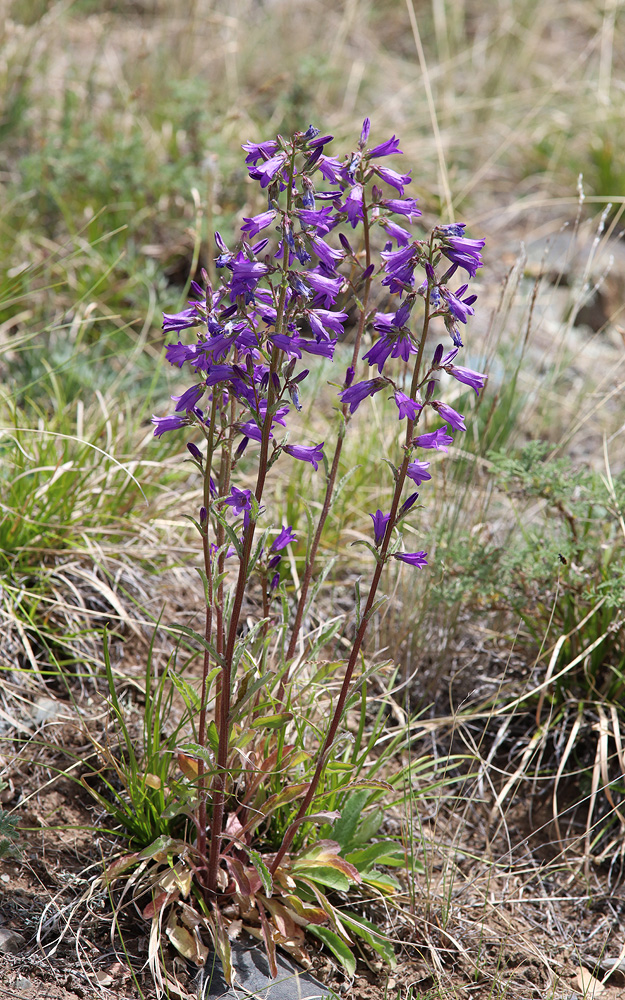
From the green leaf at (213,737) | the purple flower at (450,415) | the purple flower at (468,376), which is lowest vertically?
the green leaf at (213,737)

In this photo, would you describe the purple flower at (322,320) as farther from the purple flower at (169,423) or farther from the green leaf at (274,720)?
the green leaf at (274,720)

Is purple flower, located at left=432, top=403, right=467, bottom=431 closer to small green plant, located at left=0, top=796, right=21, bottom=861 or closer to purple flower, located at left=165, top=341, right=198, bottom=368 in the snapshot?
purple flower, located at left=165, top=341, right=198, bottom=368

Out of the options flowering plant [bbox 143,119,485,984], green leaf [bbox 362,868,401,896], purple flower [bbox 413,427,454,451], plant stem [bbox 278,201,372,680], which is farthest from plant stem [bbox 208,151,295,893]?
green leaf [bbox 362,868,401,896]

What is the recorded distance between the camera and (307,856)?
7.27 ft

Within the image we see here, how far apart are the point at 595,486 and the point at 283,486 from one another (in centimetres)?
132

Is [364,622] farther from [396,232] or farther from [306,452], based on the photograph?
[396,232]

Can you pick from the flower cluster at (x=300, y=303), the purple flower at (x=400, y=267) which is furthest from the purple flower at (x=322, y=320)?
the purple flower at (x=400, y=267)

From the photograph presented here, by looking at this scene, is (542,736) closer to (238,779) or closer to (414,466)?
(238,779)

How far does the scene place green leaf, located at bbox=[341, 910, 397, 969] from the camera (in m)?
2.20

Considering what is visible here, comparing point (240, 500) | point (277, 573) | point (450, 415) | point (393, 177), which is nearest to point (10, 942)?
point (277, 573)

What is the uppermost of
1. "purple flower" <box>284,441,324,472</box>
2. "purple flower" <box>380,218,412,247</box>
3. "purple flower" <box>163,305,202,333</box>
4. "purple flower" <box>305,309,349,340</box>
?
"purple flower" <box>380,218,412,247</box>

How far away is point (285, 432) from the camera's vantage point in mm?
1830

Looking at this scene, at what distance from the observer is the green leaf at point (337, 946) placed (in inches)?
84.0

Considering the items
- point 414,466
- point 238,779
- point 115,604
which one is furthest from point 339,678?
point 414,466
